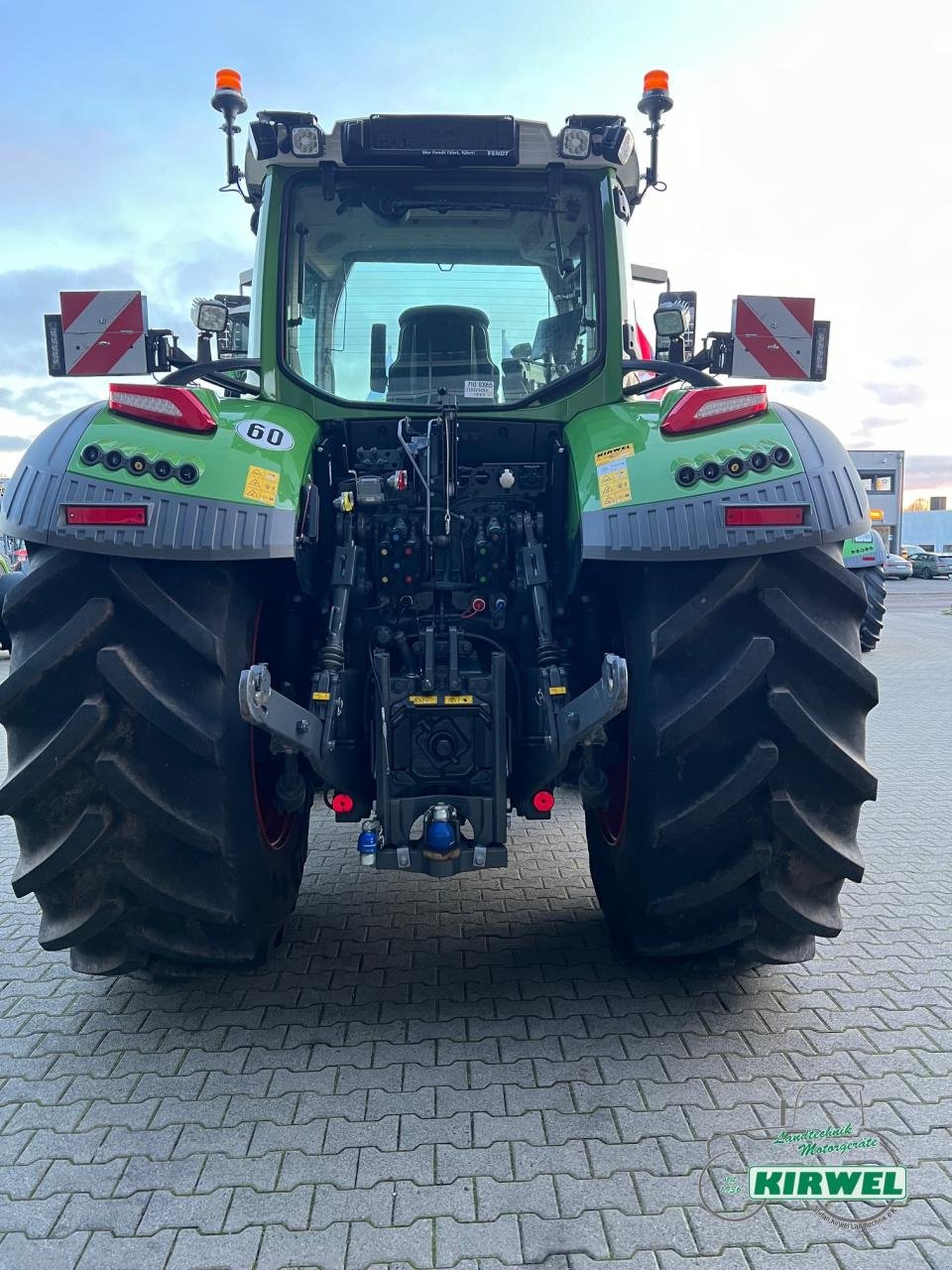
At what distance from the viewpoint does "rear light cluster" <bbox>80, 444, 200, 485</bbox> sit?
97.3 inches

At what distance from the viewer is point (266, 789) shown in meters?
3.02

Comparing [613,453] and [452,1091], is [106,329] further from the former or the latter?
[452,1091]

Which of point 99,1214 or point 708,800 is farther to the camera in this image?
→ point 708,800

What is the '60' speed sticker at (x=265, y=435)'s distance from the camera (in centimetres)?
270

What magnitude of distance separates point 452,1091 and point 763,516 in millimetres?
1709

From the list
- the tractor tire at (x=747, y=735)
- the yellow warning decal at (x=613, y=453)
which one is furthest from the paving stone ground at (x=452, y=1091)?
the yellow warning decal at (x=613, y=453)

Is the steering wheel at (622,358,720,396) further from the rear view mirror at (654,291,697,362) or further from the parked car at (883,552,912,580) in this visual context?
the parked car at (883,552,912,580)

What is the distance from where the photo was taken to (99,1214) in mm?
2082

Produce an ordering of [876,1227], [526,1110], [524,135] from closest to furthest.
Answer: [876,1227], [526,1110], [524,135]

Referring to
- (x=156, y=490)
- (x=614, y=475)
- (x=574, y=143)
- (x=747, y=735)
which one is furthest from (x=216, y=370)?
(x=747, y=735)

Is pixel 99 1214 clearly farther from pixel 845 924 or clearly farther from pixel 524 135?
pixel 524 135

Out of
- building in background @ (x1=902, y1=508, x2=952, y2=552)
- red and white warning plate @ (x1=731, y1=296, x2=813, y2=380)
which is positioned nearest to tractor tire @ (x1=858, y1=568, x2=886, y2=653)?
red and white warning plate @ (x1=731, y1=296, x2=813, y2=380)

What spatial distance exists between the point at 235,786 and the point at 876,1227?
5.95ft

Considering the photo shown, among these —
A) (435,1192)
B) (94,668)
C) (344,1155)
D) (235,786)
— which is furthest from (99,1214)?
(94,668)
